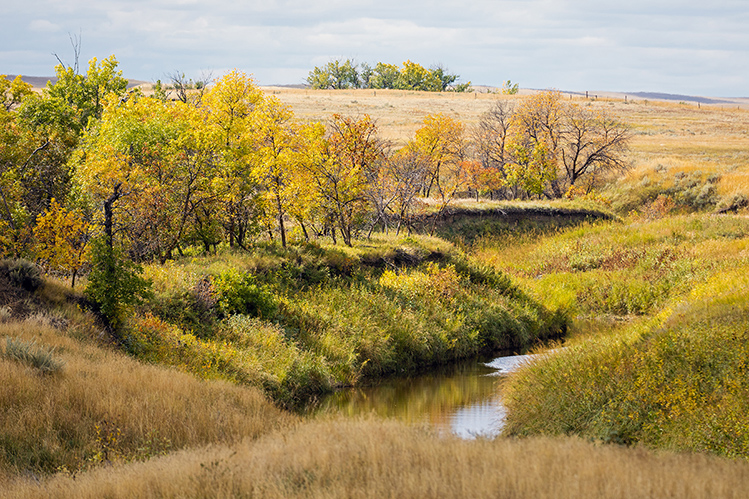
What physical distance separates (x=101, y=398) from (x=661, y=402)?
31.1 ft

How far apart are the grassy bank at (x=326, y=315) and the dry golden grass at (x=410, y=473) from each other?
6462 millimetres

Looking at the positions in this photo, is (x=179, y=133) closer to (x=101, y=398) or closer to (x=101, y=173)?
(x=101, y=173)

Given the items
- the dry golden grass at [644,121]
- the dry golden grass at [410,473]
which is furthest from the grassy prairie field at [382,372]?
the dry golden grass at [644,121]

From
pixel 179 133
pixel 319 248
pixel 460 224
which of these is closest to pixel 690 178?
pixel 460 224

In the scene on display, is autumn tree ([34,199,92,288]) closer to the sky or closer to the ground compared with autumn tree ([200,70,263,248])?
closer to the ground

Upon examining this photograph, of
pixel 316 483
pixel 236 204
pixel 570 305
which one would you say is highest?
pixel 236 204

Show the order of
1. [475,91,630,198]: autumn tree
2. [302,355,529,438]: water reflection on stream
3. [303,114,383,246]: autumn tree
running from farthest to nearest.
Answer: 1. [475,91,630,198]: autumn tree
2. [303,114,383,246]: autumn tree
3. [302,355,529,438]: water reflection on stream

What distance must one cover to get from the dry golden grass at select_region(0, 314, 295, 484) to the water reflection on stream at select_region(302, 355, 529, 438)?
3.19 meters

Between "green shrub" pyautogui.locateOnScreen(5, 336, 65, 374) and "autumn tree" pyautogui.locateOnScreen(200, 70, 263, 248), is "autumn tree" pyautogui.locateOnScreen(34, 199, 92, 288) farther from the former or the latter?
"autumn tree" pyautogui.locateOnScreen(200, 70, 263, 248)

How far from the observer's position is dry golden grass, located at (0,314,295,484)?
9562 mm

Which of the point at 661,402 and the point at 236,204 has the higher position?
the point at 236,204

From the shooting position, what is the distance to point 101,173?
19.7m

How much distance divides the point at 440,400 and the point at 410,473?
35.2 ft

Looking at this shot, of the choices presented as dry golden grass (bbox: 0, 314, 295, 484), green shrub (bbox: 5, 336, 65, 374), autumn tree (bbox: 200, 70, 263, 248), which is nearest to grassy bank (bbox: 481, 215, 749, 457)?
dry golden grass (bbox: 0, 314, 295, 484)
